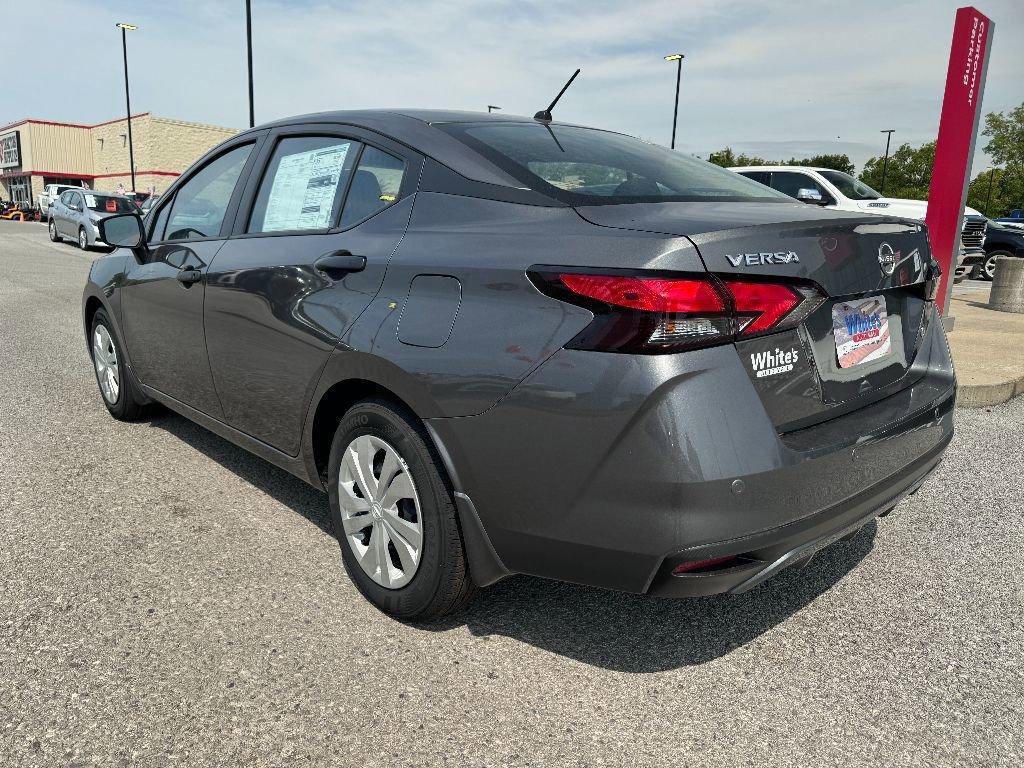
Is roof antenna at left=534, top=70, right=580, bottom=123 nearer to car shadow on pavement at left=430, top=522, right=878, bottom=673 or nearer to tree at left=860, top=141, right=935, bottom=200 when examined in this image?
car shadow on pavement at left=430, top=522, right=878, bottom=673

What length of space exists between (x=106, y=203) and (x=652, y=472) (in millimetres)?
23627

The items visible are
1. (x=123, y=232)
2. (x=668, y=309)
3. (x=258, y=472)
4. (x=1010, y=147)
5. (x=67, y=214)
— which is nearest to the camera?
(x=668, y=309)

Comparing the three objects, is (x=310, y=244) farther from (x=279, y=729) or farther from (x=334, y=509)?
(x=279, y=729)

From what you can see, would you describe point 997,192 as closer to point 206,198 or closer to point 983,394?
point 983,394

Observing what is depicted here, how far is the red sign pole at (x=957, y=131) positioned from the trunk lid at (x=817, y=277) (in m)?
6.41

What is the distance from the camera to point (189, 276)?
11.8 ft

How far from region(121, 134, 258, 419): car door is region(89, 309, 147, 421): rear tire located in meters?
0.25

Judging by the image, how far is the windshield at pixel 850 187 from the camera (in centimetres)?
1347

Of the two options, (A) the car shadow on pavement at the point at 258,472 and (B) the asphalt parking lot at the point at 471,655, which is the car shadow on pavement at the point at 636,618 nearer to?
(B) the asphalt parking lot at the point at 471,655

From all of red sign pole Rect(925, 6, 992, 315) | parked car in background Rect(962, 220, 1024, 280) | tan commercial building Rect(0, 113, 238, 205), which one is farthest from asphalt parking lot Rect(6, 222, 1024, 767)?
tan commercial building Rect(0, 113, 238, 205)

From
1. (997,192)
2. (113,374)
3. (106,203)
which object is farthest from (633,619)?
(997,192)

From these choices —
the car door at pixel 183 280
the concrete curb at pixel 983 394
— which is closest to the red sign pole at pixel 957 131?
the concrete curb at pixel 983 394

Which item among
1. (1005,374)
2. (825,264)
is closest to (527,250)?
(825,264)

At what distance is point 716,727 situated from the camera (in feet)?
7.09
